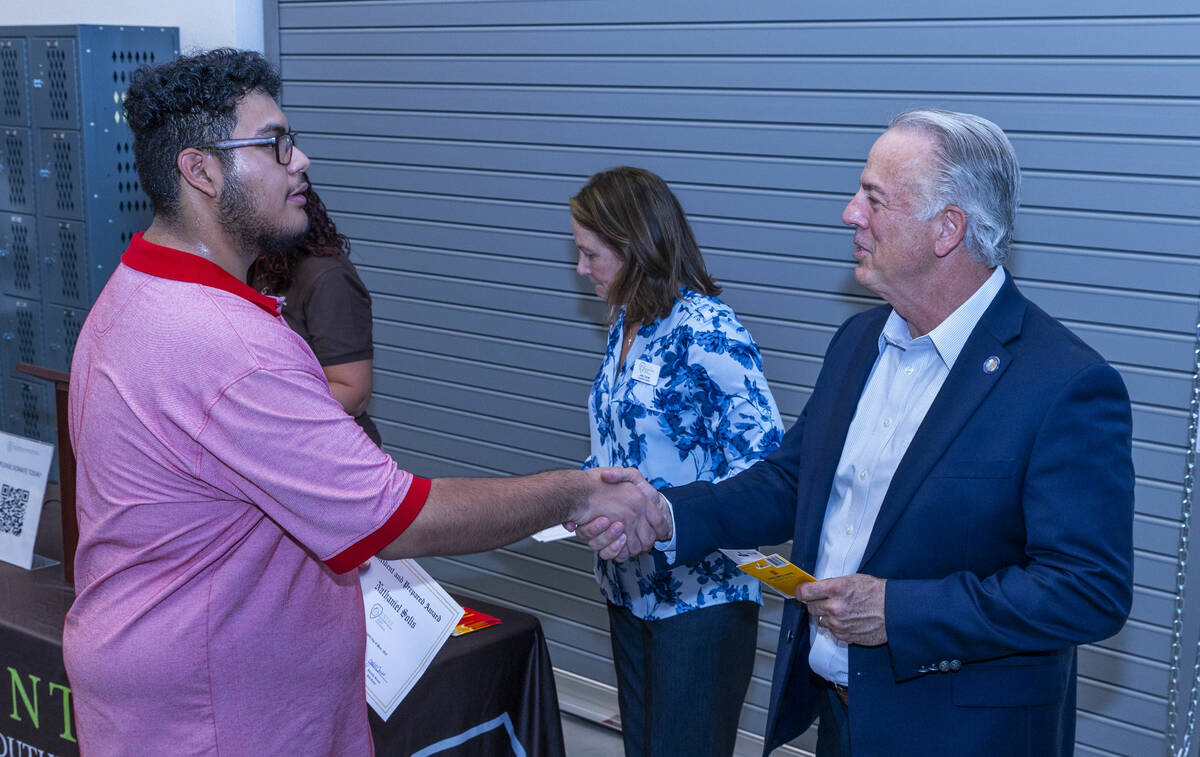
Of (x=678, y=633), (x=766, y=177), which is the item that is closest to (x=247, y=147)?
(x=678, y=633)

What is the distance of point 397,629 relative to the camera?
91.8 inches

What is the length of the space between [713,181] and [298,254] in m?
1.47

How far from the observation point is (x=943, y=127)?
1.98 meters

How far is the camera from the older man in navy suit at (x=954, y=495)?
1.78 metres

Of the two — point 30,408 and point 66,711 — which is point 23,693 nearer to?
point 66,711

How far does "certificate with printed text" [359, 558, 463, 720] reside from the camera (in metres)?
2.30

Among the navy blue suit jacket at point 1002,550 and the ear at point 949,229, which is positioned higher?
the ear at point 949,229

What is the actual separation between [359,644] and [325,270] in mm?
1620

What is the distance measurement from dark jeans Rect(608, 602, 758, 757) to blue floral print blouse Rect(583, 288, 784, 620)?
47 mm

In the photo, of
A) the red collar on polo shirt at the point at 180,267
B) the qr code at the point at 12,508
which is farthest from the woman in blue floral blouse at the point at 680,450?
the qr code at the point at 12,508

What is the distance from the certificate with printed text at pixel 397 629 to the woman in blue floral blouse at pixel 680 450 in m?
0.61

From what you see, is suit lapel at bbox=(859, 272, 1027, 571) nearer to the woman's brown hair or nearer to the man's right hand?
the man's right hand

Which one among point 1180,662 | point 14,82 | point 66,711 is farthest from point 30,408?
point 1180,662

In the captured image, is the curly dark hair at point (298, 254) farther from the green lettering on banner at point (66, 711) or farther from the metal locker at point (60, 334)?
the metal locker at point (60, 334)
